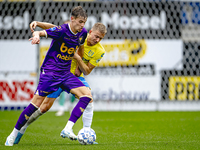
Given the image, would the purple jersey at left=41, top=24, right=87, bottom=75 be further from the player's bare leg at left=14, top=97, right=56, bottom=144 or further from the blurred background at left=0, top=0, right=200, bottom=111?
the blurred background at left=0, top=0, right=200, bottom=111

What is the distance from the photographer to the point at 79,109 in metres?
4.02

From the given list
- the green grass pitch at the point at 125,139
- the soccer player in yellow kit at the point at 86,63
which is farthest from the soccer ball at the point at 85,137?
the soccer player in yellow kit at the point at 86,63

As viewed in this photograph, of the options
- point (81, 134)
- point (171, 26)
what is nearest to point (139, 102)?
point (171, 26)

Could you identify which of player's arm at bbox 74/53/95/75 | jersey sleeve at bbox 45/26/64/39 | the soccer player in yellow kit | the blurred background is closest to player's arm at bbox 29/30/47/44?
jersey sleeve at bbox 45/26/64/39

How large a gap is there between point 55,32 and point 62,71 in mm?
506

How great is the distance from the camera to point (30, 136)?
476cm

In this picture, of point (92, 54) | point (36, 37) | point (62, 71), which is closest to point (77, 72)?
point (92, 54)

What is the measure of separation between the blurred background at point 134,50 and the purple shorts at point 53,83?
5.25 m

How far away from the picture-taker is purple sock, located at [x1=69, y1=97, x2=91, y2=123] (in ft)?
13.1

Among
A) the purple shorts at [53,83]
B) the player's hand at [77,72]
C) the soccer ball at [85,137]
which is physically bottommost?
the soccer ball at [85,137]

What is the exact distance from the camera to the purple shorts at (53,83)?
12.9 feet

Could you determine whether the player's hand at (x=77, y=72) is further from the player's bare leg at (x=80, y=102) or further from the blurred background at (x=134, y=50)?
the blurred background at (x=134, y=50)

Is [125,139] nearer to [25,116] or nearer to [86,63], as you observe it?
[86,63]

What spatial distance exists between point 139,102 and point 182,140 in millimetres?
5270
